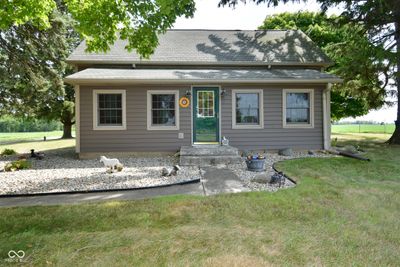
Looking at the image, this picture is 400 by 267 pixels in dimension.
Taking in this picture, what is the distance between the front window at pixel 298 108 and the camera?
9.57 m

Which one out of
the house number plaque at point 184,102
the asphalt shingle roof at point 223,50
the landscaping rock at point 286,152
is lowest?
the landscaping rock at point 286,152

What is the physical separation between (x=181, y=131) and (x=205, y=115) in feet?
3.67

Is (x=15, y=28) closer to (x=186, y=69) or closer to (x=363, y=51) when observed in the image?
(x=186, y=69)

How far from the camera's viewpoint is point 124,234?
294 cm

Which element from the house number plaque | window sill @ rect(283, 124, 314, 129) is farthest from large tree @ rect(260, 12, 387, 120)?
the house number plaque

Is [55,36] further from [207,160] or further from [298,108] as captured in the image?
[298,108]

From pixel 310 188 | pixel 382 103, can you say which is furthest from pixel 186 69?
pixel 382 103

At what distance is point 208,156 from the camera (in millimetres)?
8023

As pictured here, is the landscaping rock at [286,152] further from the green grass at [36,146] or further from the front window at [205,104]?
the green grass at [36,146]

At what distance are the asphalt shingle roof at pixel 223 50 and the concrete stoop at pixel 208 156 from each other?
396 centimetres

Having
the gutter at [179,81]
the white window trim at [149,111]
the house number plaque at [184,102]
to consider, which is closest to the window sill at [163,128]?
the white window trim at [149,111]

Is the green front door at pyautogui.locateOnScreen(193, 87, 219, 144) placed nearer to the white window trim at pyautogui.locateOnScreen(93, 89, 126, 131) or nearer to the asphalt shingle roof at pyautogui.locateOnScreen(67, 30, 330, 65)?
the asphalt shingle roof at pyautogui.locateOnScreen(67, 30, 330, 65)

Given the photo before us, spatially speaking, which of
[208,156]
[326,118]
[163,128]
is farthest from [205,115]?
[326,118]

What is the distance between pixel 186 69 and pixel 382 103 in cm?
1102
